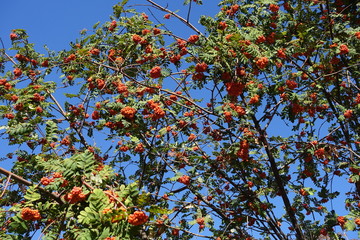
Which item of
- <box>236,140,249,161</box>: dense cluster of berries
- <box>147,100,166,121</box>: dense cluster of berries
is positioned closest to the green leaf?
<box>147,100,166,121</box>: dense cluster of berries

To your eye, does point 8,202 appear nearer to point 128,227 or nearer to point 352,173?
point 128,227

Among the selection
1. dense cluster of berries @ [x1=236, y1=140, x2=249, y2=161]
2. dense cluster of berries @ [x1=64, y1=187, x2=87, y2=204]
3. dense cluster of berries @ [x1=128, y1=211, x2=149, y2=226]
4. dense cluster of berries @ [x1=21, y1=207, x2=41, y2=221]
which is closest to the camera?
dense cluster of berries @ [x1=128, y1=211, x2=149, y2=226]

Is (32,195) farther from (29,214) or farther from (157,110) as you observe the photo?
(157,110)

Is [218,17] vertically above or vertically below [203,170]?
above

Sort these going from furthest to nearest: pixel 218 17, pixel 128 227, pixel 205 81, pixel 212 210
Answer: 1. pixel 218 17
2. pixel 212 210
3. pixel 205 81
4. pixel 128 227

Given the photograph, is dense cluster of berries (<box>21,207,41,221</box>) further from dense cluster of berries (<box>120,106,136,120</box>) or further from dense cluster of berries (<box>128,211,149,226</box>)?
dense cluster of berries (<box>120,106,136,120</box>)

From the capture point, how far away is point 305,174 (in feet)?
20.8

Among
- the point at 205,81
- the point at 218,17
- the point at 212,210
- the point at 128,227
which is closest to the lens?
the point at 128,227

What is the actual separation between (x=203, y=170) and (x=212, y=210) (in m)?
0.67

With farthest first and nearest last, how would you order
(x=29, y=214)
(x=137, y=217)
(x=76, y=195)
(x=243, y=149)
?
(x=243, y=149) < (x=29, y=214) < (x=76, y=195) < (x=137, y=217)

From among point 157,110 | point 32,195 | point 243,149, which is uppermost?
point 157,110

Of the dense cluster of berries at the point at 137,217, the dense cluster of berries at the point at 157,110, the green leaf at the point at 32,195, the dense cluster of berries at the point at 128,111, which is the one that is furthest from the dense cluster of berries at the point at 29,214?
the dense cluster of berries at the point at 157,110

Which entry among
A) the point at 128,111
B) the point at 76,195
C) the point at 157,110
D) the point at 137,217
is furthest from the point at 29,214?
the point at 157,110

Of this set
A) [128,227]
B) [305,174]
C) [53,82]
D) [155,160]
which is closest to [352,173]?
[305,174]
